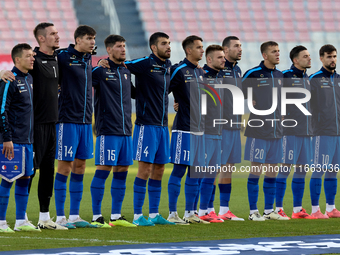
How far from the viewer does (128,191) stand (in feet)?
36.6

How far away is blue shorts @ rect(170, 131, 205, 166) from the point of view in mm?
7223

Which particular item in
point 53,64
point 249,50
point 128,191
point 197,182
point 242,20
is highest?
point 242,20

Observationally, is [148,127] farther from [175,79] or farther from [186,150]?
[175,79]

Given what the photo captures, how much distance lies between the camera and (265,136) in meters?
7.84

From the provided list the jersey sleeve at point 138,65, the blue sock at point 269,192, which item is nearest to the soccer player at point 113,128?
the jersey sleeve at point 138,65

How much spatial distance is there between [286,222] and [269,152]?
985mm

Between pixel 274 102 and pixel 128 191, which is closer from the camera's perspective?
pixel 274 102

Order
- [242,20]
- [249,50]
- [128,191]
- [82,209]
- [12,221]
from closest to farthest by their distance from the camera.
A: [12,221], [82,209], [128,191], [249,50], [242,20]

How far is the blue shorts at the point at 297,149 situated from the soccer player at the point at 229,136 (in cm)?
69

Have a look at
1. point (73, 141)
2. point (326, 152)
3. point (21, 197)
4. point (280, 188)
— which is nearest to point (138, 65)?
point (73, 141)

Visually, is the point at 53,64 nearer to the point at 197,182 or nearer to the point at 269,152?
the point at 197,182

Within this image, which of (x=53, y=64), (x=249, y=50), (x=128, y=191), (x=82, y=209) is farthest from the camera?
A: (x=249, y=50)

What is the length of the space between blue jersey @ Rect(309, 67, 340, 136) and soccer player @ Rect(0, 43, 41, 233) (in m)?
4.07

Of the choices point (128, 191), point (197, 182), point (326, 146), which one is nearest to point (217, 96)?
point (197, 182)
